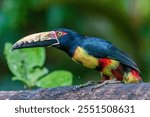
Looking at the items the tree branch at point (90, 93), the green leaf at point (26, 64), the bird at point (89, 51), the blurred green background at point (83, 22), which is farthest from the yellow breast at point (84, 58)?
the blurred green background at point (83, 22)

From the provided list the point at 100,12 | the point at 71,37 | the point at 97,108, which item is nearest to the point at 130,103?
the point at 97,108

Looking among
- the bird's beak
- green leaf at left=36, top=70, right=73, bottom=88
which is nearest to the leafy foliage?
Result: green leaf at left=36, top=70, right=73, bottom=88

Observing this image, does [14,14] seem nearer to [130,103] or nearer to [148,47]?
Result: [148,47]

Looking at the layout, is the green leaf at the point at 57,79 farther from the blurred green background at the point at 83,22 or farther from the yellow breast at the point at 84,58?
the blurred green background at the point at 83,22

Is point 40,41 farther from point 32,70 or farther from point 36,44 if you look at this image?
point 32,70

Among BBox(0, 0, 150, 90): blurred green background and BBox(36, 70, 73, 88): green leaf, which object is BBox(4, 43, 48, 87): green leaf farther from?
BBox(0, 0, 150, 90): blurred green background

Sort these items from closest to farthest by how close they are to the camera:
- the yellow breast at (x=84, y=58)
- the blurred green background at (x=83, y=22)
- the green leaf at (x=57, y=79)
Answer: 1. the yellow breast at (x=84, y=58)
2. the green leaf at (x=57, y=79)
3. the blurred green background at (x=83, y=22)
